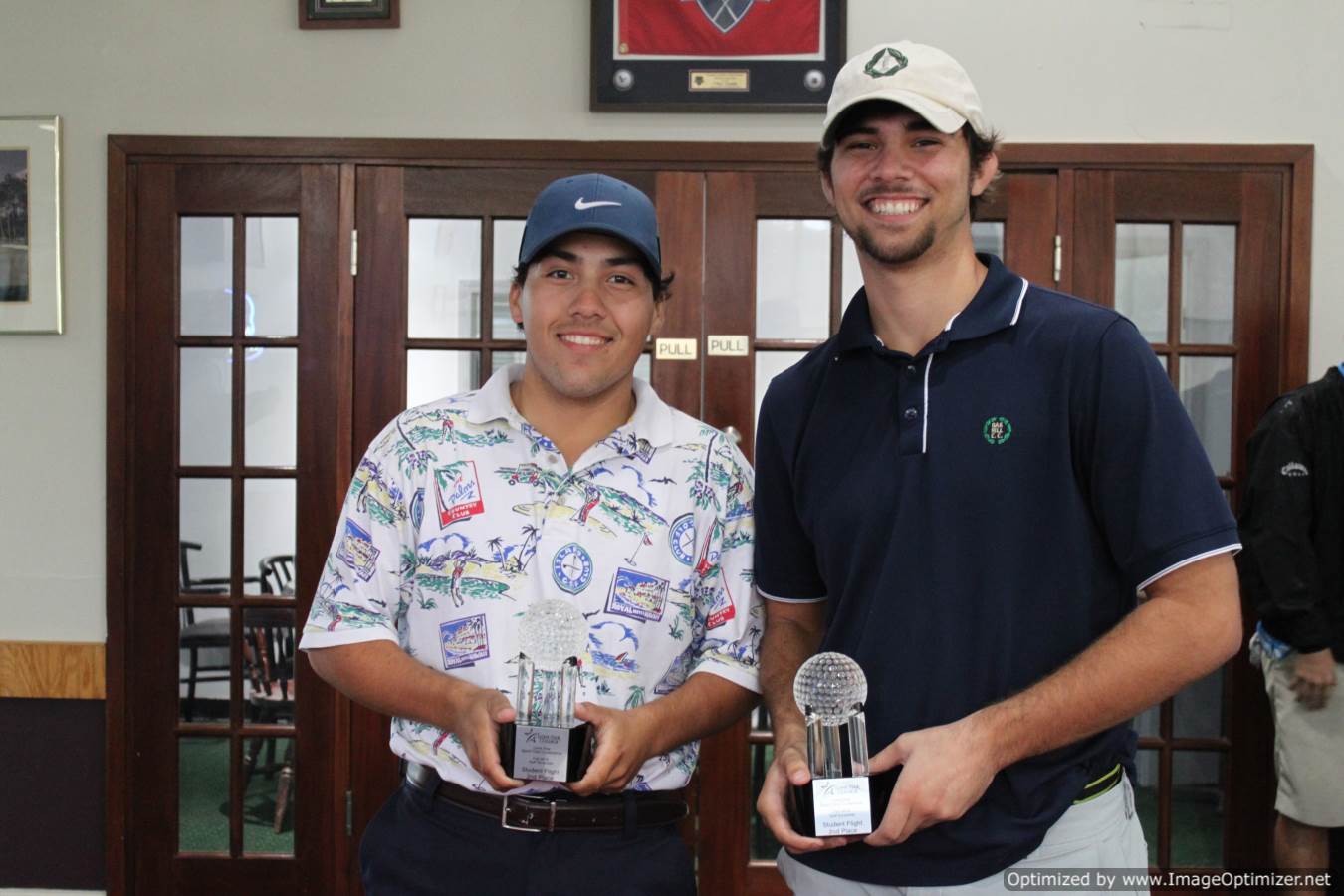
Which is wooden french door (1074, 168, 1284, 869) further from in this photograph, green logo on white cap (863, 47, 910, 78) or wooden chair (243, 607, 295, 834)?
wooden chair (243, 607, 295, 834)

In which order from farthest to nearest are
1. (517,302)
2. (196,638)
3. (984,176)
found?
(196,638) → (517,302) → (984,176)

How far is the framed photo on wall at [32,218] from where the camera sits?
3096 mm

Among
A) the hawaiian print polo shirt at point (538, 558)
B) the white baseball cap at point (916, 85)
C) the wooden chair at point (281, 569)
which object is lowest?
the wooden chair at point (281, 569)

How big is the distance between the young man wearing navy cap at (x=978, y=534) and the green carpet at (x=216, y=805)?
2213 mm

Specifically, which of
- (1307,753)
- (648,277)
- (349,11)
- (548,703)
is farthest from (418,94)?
(1307,753)

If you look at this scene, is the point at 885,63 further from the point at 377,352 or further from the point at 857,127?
Answer: the point at 377,352

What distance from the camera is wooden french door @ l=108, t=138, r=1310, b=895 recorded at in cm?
307

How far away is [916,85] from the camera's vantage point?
130 cm

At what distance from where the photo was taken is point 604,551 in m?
1.49

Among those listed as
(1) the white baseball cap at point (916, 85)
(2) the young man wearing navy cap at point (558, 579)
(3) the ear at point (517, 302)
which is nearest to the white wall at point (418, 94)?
(3) the ear at point (517, 302)

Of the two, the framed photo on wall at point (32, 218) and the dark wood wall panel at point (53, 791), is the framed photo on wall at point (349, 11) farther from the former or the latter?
the dark wood wall panel at point (53, 791)

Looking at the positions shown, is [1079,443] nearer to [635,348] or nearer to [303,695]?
[635,348]

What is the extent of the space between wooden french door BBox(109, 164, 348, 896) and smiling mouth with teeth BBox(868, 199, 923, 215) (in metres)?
2.11

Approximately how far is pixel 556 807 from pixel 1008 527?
2.18 ft
